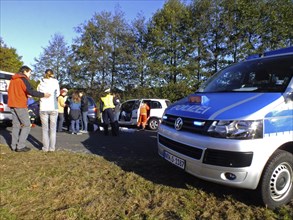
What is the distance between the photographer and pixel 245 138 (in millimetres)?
3447

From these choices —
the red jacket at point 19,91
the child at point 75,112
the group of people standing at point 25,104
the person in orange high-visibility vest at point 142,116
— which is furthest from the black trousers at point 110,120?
the red jacket at point 19,91

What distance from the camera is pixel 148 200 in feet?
13.4

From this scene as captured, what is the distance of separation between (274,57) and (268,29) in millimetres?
24675

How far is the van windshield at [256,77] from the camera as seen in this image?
162 inches

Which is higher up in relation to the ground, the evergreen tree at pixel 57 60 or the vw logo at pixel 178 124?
the evergreen tree at pixel 57 60

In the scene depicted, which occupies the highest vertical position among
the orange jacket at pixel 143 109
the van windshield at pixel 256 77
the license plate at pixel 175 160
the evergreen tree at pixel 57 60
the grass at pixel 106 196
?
the evergreen tree at pixel 57 60

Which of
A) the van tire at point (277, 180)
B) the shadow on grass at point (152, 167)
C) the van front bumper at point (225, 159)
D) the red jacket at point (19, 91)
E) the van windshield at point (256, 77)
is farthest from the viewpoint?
the red jacket at point (19, 91)

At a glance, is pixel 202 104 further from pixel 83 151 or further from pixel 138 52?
pixel 138 52

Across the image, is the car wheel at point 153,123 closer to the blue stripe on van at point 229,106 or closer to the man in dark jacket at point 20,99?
the man in dark jacket at point 20,99

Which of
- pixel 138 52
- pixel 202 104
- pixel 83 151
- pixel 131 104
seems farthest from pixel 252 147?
pixel 138 52

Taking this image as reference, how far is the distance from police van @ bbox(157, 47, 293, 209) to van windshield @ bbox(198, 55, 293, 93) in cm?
2

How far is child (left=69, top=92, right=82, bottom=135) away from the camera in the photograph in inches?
439

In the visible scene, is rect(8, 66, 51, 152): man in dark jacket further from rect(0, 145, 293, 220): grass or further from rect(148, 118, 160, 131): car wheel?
rect(148, 118, 160, 131): car wheel

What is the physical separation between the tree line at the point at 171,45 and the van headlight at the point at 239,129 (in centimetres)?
2381
